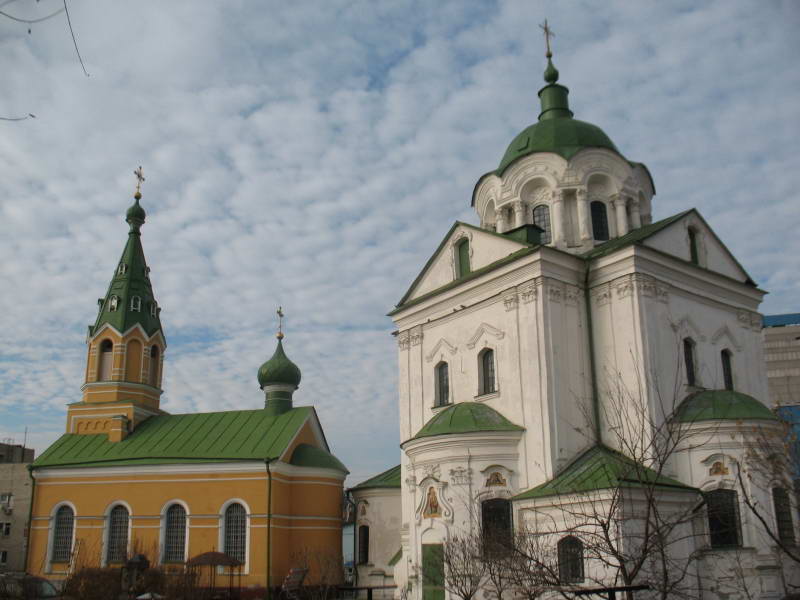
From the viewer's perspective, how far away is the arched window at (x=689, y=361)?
2047 centimetres

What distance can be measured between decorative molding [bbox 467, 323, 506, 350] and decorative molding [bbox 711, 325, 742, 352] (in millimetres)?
6085

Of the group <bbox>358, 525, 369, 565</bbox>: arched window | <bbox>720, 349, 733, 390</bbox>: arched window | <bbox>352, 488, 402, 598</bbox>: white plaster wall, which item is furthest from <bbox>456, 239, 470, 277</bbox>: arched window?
<bbox>358, 525, 369, 565</bbox>: arched window


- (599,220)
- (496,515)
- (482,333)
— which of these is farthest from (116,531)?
(599,220)

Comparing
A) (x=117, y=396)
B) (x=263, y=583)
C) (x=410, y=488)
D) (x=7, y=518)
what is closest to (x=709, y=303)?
(x=410, y=488)

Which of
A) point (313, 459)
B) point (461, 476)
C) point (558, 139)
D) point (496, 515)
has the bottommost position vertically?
point (496, 515)

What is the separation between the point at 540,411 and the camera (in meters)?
19.0

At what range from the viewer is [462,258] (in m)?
23.3

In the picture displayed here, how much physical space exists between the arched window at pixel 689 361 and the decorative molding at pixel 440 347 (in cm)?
633

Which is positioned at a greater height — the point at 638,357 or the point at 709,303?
the point at 709,303

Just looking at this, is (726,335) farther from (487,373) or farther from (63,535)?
(63,535)

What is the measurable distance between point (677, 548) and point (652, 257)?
746 cm

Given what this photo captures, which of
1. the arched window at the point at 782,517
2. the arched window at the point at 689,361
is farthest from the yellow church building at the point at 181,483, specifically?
the arched window at the point at 782,517

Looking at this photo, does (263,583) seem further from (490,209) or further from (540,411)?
(490,209)

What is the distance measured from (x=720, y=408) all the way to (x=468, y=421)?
6147mm
